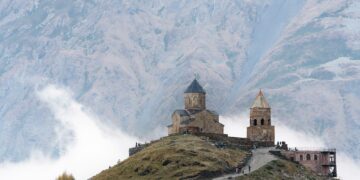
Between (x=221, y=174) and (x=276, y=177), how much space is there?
10.8 meters

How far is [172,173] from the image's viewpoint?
197875 millimetres

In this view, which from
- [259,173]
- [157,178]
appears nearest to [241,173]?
[259,173]

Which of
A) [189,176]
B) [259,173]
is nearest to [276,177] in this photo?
[259,173]

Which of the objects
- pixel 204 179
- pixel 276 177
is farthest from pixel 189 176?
pixel 276 177

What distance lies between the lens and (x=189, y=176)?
19388 centimetres

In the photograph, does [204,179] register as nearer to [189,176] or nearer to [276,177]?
[189,176]

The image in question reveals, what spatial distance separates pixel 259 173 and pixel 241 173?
3.61 m

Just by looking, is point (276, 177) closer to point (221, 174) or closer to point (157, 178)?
point (221, 174)

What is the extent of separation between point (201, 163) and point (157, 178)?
9.14 metres

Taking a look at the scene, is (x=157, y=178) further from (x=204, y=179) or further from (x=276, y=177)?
(x=276, y=177)

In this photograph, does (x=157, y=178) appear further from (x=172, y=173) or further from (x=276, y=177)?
(x=276, y=177)

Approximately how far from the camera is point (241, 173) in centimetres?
19838

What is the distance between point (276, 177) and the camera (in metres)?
199

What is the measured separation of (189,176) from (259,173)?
13.9 meters
